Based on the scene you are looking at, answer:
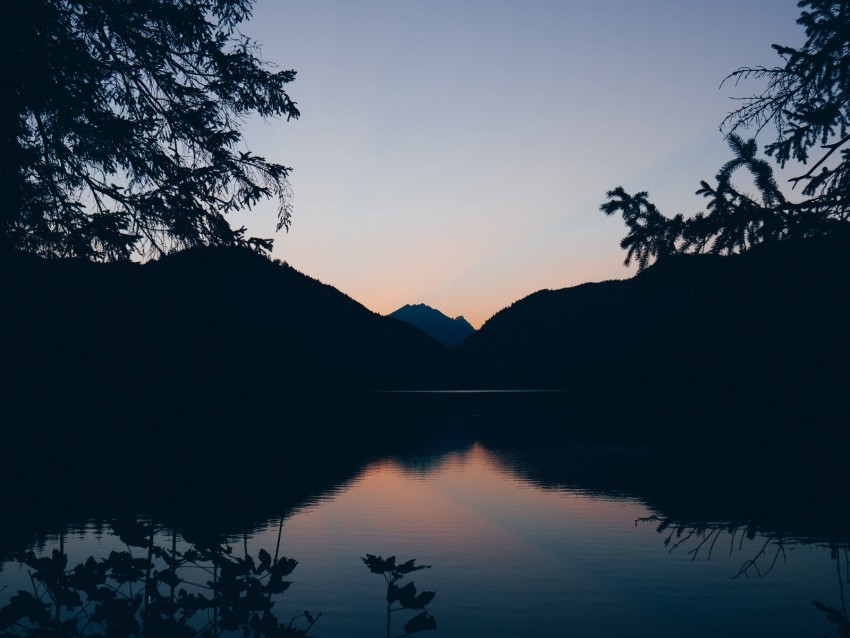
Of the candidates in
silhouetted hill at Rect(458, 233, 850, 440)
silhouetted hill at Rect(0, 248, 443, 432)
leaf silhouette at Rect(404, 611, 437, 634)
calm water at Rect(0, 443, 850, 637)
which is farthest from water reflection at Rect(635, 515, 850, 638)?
leaf silhouette at Rect(404, 611, 437, 634)

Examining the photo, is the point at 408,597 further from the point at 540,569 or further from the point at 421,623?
the point at 540,569

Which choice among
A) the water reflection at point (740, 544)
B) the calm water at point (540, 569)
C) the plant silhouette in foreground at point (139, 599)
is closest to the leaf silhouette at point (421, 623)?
the plant silhouette in foreground at point (139, 599)

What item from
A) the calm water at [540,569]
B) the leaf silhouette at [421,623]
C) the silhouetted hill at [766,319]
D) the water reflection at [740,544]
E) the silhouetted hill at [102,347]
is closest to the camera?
the leaf silhouette at [421,623]

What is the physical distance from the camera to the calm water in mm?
11391

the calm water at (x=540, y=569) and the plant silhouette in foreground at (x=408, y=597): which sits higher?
the plant silhouette in foreground at (x=408, y=597)

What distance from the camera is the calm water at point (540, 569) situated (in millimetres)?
11391

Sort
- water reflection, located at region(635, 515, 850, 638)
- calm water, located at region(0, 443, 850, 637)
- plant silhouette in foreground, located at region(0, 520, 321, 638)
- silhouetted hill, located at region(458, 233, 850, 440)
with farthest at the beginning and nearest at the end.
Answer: water reflection, located at region(635, 515, 850, 638), calm water, located at region(0, 443, 850, 637), silhouetted hill, located at region(458, 233, 850, 440), plant silhouette in foreground, located at region(0, 520, 321, 638)

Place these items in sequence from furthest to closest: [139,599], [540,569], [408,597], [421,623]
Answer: [540,569] → [139,599] → [408,597] → [421,623]

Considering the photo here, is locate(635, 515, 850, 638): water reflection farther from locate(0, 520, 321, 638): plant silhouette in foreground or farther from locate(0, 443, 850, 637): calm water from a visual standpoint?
locate(0, 520, 321, 638): plant silhouette in foreground

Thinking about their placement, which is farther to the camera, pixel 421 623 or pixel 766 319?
pixel 766 319

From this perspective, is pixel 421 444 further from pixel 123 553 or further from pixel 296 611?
pixel 123 553

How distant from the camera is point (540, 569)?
1543 cm

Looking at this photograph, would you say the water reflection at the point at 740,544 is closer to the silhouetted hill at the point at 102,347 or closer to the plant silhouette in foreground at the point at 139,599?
the silhouetted hill at the point at 102,347

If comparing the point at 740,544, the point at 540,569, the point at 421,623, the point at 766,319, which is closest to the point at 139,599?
the point at 421,623
